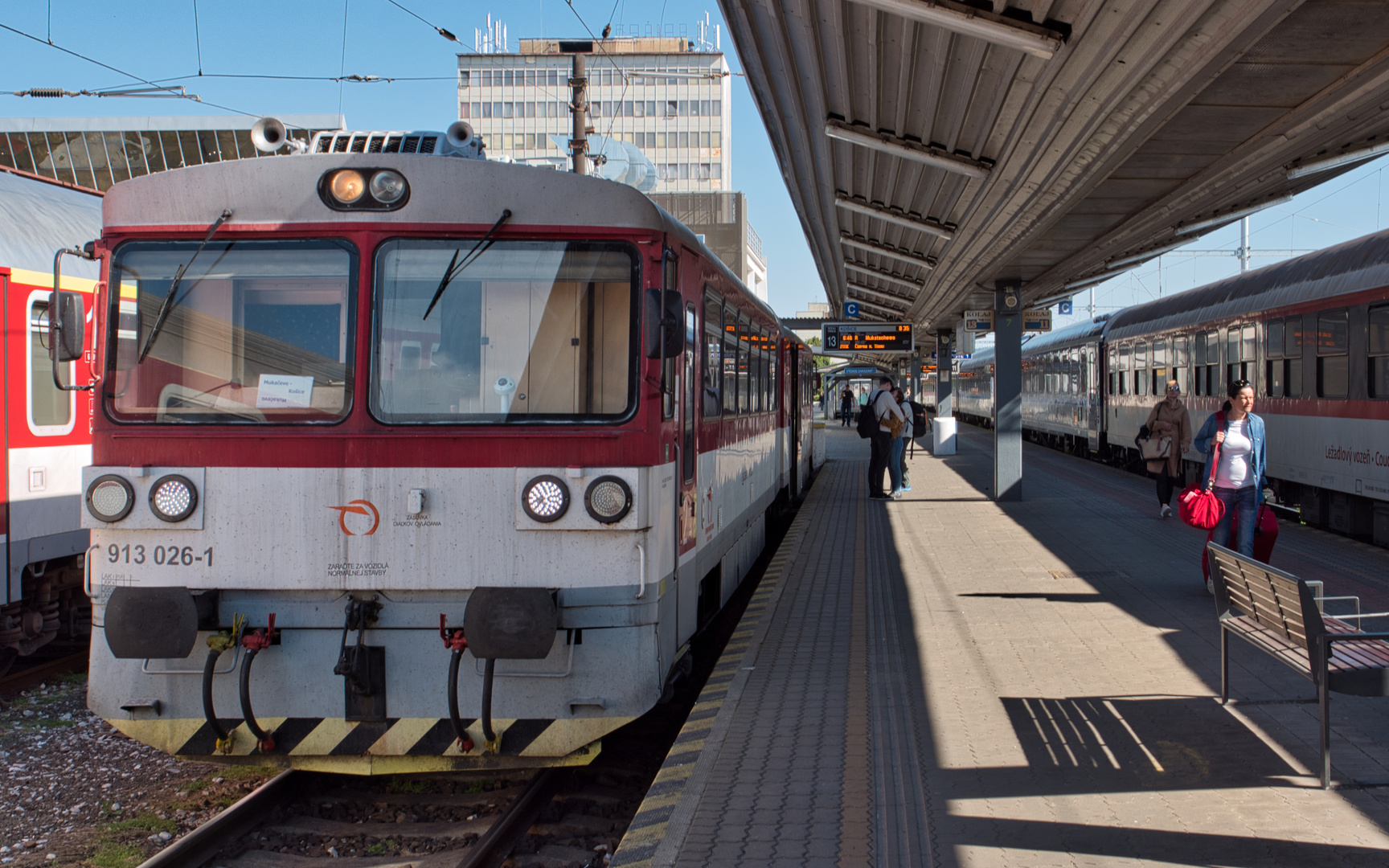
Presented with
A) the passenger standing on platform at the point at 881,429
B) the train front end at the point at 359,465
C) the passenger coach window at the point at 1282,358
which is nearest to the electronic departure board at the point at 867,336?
the passenger standing on platform at the point at 881,429

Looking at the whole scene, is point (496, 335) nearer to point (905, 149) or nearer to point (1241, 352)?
point (905, 149)

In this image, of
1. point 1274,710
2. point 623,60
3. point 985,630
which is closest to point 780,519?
point 985,630

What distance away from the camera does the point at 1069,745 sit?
5.57 metres

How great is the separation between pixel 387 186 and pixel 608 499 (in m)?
1.68

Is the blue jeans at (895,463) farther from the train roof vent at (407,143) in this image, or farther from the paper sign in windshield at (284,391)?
the paper sign in windshield at (284,391)

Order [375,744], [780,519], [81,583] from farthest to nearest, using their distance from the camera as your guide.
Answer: [780,519], [81,583], [375,744]

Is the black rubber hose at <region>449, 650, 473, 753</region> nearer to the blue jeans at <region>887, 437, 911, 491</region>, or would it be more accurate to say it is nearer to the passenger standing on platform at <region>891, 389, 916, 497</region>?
the passenger standing on platform at <region>891, 389, 916, 497</region>

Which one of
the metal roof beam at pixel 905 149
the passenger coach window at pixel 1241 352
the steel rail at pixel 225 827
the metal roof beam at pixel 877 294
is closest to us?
the steel rail at pixel 225 827

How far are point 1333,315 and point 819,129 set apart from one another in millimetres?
6872

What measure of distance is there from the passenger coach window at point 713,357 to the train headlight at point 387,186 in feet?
7.59

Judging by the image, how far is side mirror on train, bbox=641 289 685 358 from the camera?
500cm

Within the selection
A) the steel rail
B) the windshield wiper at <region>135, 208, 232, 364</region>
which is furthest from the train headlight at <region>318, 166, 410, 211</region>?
the steel rail

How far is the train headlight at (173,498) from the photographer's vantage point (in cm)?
498

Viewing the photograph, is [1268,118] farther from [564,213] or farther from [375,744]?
[375,744]
